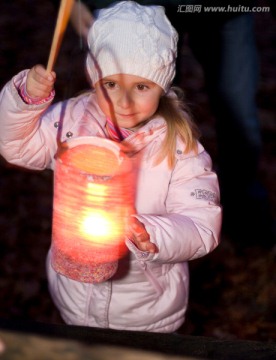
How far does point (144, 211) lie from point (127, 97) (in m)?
0.30

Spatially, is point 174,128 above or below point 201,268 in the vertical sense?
above

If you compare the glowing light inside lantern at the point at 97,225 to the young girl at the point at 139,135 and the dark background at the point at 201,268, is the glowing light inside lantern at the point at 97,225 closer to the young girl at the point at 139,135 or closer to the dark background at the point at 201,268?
the young girl at the point at 139,135

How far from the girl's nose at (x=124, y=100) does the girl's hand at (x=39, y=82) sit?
0.16 metres

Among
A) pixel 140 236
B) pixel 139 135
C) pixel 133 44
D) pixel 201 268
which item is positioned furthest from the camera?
pixel 201 268

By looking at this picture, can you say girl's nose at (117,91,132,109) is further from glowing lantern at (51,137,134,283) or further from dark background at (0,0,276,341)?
dark background at (0,0,276,341)

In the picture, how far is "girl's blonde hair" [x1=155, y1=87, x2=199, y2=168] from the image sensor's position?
1409 millimetres

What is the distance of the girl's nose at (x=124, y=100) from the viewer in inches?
51.9

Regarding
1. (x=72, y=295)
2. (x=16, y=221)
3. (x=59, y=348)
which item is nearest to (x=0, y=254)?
(x=16, y=221)

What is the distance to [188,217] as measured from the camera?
4.48 ft

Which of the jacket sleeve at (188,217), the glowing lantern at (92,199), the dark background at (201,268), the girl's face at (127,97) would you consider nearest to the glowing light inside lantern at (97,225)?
the glowing lantern at (92,199)

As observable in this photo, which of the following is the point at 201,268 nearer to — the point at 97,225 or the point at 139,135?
the point at 139,135

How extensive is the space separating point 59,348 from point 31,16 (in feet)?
13.7

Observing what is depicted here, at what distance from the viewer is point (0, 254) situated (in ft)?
8.25

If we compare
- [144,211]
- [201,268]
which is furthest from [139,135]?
[201,268]
